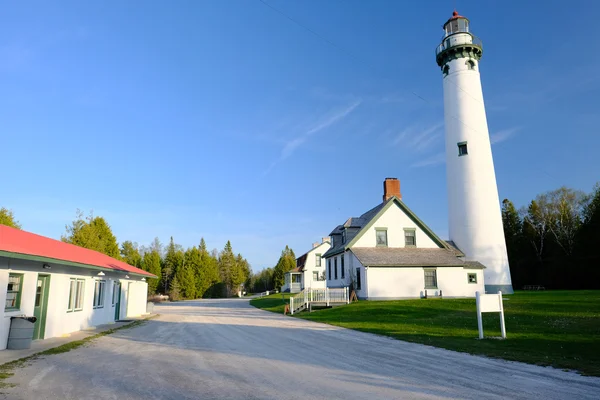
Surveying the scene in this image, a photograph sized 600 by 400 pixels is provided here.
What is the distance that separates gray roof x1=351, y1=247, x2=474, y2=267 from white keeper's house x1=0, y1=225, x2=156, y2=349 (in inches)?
633

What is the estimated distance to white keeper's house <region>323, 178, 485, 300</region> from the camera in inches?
1164

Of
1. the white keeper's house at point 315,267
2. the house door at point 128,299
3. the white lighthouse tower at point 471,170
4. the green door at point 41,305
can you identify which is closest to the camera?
the green door at point 41,305

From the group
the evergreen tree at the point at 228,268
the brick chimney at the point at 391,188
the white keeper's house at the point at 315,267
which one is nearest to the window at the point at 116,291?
the brick chimney at the point at 391,188

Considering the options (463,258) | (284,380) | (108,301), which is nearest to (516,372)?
(284,380)

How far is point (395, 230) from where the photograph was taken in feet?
107

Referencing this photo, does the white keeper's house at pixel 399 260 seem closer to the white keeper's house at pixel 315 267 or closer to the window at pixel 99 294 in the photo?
the window at pixel 99 294

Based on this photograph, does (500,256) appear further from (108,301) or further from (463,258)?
(108,301)

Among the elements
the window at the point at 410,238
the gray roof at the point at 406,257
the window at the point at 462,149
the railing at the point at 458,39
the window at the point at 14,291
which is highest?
the railing at the point at 458,39

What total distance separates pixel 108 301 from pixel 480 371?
762 inches

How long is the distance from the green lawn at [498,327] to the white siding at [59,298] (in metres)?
11.1

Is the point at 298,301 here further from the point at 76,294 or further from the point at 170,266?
the point at 170,266

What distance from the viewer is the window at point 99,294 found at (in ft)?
66.1

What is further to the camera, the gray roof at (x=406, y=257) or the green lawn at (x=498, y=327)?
the gray roof at (x=406, y=257)

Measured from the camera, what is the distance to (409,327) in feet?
56.2
